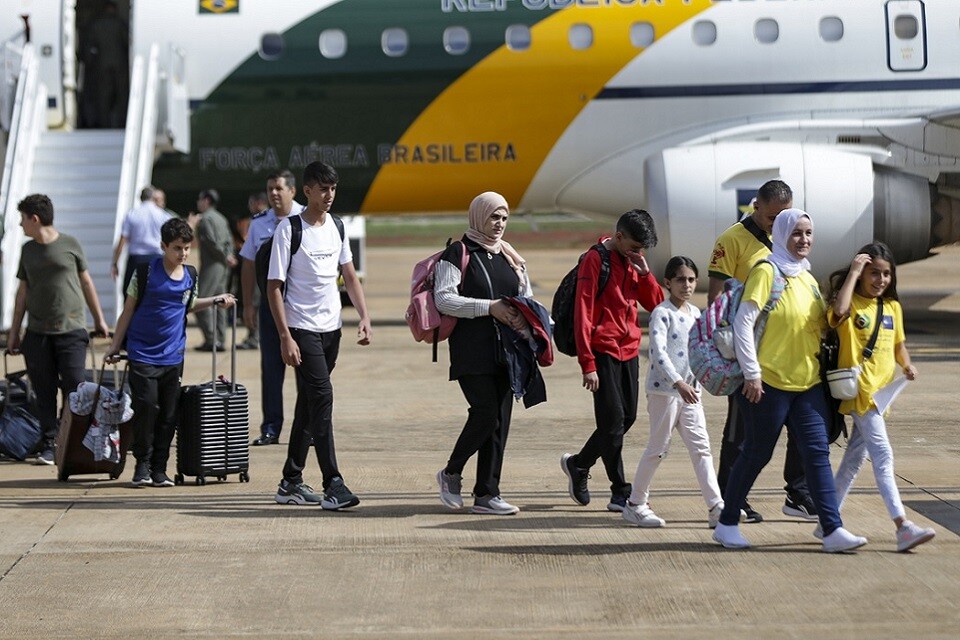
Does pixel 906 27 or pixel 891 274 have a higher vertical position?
pixel 906 27

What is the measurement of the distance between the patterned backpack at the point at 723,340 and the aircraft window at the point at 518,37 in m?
10.3

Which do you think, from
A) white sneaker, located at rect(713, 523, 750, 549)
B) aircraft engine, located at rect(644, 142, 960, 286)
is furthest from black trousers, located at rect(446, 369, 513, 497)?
aircraft engine, located at rect(644, 142, 960, 286)

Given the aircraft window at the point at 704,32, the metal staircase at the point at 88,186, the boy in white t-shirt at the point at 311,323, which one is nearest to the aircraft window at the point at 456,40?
the aircraft window at the point at 704,32

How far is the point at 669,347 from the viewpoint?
7.45 metres

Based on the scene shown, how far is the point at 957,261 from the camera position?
30234mm

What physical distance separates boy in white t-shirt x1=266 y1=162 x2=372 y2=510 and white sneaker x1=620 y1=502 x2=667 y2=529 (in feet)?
4.79

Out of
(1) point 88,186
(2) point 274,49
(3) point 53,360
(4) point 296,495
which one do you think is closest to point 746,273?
(4) point 296,495

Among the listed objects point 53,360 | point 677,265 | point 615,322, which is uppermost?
point 677,265

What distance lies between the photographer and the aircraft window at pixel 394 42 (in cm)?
1708

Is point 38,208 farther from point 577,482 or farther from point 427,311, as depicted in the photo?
point 577,482

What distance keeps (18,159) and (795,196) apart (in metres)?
8.29

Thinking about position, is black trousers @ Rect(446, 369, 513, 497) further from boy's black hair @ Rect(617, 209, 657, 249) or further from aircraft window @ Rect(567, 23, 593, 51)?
aircraft window @ Rect(567, 23, 593, 51)

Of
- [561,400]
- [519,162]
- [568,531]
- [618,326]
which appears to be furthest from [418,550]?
[519,162]

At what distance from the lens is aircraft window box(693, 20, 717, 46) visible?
1691cm
